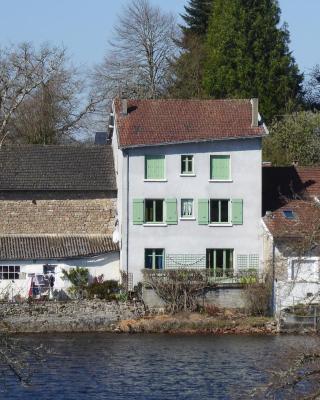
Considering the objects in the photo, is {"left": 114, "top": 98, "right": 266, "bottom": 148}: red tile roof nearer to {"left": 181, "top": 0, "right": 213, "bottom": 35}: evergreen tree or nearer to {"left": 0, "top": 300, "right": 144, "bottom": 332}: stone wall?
{"left": 0, "top": 300, "right": 144, "bottom": 332}: stone wall

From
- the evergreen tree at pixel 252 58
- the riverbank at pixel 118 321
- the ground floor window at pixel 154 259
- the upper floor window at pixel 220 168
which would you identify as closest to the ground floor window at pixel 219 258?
the ground floor window at pixel 154 259

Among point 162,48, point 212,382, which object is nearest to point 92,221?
point 212,382

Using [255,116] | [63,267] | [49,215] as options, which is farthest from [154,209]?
[255,116]

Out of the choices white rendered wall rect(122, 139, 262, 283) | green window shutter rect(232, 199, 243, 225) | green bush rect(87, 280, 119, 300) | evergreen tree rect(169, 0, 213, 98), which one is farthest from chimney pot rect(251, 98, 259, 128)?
evergreen tree rect(169, 0, 213, 98)

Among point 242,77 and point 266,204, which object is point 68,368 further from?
point 242,77

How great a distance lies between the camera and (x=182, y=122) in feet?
162

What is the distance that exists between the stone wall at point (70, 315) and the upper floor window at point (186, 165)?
6177mm

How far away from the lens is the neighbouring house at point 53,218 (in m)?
48.3

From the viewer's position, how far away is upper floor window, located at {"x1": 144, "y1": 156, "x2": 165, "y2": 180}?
1912 inches

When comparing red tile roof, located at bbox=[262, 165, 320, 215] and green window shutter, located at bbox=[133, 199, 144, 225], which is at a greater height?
red tile roof, located at bbox=[262, 165, 320, 215]

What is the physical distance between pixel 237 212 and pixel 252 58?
761 inches

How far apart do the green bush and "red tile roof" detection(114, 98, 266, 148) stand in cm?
561

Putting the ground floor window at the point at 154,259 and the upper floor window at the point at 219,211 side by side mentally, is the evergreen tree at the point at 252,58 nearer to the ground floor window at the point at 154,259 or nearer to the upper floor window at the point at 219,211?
the upper floor window at the point at 219,211

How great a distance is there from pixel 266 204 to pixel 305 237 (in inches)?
1136
